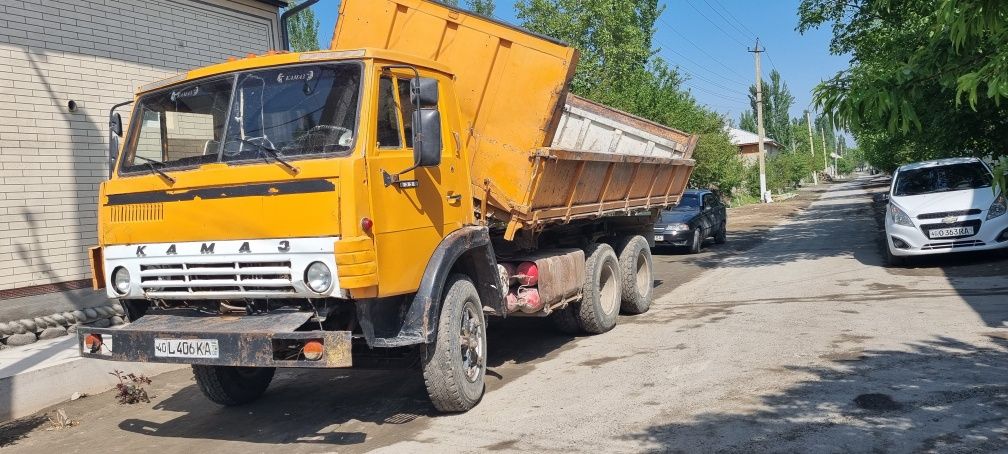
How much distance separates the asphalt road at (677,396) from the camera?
4.75 m

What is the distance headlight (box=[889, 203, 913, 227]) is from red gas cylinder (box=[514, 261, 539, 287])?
7.61 metres

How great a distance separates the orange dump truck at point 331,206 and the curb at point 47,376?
176cm

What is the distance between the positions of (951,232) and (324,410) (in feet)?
32.1

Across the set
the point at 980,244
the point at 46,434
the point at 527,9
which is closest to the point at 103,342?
the point at 46,434

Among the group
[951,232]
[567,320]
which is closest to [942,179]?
[951,232]

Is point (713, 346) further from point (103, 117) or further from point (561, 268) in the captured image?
point (103, 117)

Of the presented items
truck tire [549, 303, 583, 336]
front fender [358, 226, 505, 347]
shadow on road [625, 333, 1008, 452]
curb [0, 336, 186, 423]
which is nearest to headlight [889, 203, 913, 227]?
shadow on road [625, 333, 1008, 452]

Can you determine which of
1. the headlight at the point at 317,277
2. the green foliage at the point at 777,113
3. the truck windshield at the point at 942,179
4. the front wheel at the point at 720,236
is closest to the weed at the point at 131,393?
the headlight at the point at 317,277

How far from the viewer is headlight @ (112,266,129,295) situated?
203 inches

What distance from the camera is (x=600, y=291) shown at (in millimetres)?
8578

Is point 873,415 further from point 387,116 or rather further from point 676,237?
point 676,237

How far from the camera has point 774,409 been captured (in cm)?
513

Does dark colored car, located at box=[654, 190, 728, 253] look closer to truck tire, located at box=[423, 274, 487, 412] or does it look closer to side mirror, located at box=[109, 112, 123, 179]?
truck tire, located at box=[423, 274, 487, 412]

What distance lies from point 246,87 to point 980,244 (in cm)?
1081
